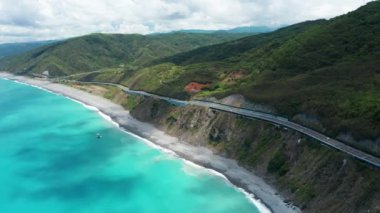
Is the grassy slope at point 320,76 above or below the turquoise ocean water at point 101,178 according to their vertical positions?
above

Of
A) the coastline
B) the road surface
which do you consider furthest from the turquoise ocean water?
the road surface

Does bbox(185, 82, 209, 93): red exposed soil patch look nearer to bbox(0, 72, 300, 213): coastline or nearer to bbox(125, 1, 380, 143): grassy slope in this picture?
bbox(125, 1, 380, 143): grassy slope

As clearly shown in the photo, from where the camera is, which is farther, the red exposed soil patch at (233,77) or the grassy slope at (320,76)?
the red exposed soil patch at (233,77)

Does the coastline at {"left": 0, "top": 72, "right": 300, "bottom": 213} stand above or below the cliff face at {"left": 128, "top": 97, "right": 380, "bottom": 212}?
below

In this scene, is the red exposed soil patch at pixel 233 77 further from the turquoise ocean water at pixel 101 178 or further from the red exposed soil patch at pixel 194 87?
the turquoise ocean water at pixel 101 178

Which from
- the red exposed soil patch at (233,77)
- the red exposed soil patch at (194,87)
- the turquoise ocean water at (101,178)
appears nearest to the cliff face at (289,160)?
the turquoise ocean water at (101,178)

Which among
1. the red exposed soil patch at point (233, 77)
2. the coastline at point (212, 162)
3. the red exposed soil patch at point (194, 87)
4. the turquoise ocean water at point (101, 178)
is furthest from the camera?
the red exposed soil patch at point (194, 87)

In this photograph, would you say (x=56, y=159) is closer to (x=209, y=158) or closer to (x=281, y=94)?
(x=209, y=158)
